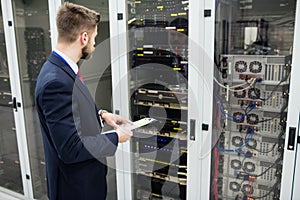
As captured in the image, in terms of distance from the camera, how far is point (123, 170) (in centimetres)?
223

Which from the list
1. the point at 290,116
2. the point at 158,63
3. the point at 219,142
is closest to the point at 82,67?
the point at 158,63

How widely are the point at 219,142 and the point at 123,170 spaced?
0.80m

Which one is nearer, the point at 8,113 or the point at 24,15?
the point at 24,15

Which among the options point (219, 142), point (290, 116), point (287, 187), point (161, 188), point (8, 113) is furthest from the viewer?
point (8, 113)

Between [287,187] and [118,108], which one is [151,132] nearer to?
[118,108]

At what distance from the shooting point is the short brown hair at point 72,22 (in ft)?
4.25

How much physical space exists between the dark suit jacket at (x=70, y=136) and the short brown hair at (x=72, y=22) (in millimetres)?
127

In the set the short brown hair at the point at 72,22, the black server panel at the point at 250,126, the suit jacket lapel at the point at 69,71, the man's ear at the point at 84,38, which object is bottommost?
the black server panel at the point at 250,126

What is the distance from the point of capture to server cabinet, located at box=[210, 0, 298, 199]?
178 centimetres

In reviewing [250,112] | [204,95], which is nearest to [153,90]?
[204,95]

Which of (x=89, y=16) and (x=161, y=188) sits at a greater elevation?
(x=89, y=16)

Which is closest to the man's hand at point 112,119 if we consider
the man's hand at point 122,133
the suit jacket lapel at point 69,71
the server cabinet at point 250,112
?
the man's hand at point 122,133

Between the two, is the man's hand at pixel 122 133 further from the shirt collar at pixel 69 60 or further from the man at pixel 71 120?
the shirt collar at pixel 69 60

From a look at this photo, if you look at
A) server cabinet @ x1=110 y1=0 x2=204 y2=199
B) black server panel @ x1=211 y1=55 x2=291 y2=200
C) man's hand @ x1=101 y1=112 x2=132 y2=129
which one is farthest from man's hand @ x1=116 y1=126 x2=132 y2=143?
black server panel @ x1=211 y1=55 x2=291 y2=200
